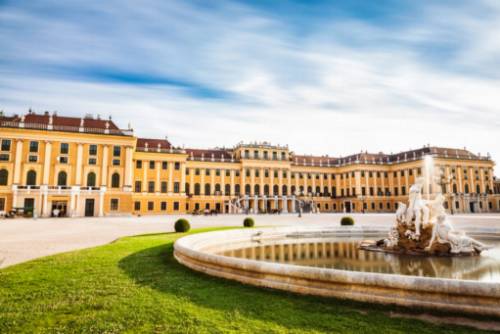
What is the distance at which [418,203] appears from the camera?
10641mm

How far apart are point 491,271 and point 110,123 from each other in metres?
51.0

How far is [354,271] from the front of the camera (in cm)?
619

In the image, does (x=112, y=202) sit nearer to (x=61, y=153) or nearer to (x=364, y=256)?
(x=61, y=153)

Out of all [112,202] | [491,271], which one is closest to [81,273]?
[491,271]

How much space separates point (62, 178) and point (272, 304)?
46.4 metres

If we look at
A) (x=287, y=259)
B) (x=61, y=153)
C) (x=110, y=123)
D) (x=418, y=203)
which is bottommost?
(x=287, y=259)

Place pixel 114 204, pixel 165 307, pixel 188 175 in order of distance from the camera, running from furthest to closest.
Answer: pixel 188 175 < pixel 114 204 < pixel 165 307

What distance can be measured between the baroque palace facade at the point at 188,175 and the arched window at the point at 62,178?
0.27 metres

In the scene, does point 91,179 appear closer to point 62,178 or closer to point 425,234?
point 62,178

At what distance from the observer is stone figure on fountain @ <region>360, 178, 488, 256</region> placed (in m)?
9.88

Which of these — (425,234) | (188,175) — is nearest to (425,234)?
(425,234)

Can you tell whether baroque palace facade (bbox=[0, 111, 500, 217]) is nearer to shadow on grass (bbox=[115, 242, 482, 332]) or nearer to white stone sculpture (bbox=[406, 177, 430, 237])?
white stone sculpture (bbox=[406, 177, 430, 237])

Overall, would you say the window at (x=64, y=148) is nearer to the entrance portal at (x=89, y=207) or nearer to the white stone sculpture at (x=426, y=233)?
the entrance portal at (x=89, y=207)

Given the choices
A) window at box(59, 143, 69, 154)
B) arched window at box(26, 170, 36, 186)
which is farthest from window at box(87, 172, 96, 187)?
arched window at box(26, 170, 36, 186)
